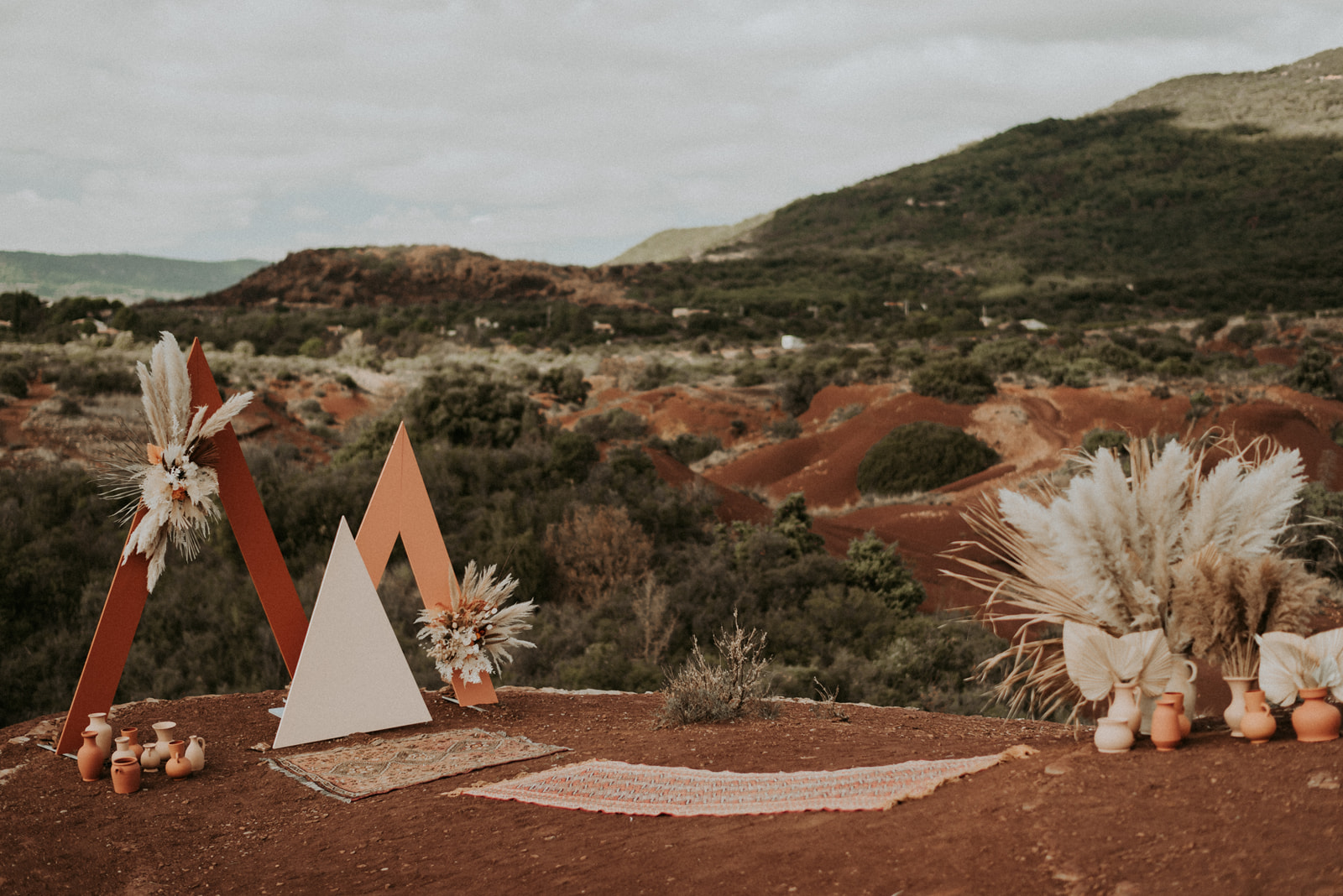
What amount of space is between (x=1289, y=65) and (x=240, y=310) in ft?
311

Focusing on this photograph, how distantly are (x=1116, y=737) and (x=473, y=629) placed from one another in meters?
4.39

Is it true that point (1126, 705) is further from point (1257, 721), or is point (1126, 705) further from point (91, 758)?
point (91, 758)

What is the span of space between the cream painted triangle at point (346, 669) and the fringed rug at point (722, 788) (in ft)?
5.43

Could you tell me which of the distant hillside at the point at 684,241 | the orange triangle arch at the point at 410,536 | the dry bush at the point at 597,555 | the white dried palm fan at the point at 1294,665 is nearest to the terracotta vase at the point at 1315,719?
the white dried palm fan at the point at 1294,665

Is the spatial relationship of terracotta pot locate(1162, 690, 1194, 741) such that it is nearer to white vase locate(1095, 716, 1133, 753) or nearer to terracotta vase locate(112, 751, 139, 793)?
white vase locate(1095, 716, 1133, 753)

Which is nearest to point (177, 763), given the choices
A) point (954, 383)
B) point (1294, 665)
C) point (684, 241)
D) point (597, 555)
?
point (1294, 665)

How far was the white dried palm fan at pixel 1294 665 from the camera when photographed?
3.03 m

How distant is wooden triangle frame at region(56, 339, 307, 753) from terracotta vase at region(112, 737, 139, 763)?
0.40 m

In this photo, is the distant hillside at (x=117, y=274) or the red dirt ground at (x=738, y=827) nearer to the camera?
the red dirt ground at (x=738, y=827)

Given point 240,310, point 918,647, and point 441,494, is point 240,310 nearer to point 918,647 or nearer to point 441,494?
point 441,494

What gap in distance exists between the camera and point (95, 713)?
5461mm

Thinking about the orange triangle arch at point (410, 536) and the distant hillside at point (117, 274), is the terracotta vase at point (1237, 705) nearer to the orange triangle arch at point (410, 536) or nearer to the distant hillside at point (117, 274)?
the orange triangle arch at point (410, 536)

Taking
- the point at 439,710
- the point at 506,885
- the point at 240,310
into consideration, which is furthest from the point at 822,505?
the point at 240,310

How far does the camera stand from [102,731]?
5359 mm
